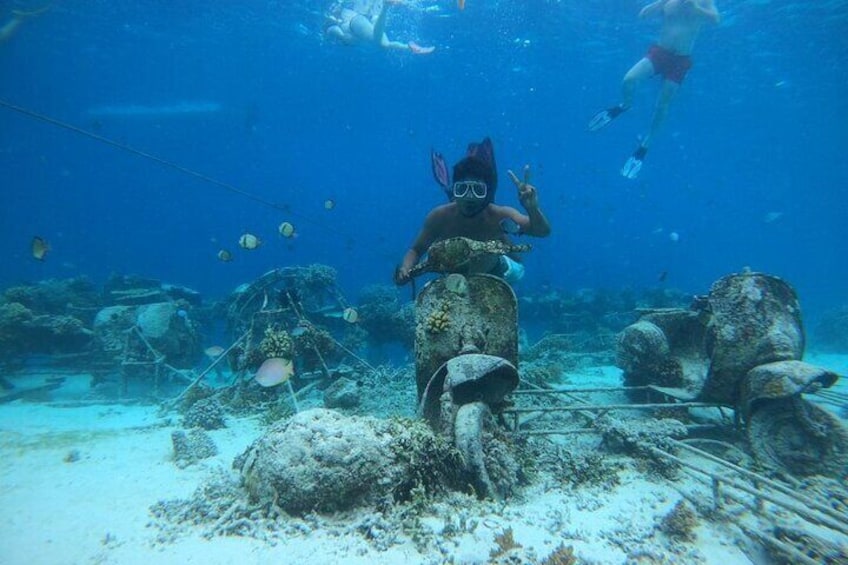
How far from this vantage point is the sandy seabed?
3355mm

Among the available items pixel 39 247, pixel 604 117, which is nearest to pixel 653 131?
pixel 604 117

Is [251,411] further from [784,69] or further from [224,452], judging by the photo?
[784,69]

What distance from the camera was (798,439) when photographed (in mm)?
4816

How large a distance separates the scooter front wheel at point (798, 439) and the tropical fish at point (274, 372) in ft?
23.6

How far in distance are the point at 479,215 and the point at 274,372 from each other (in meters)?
4.92

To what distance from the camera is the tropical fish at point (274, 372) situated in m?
7.55

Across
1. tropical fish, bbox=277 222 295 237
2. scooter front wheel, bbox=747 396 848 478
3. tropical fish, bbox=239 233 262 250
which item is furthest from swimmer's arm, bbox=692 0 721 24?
tropical fish, bbox=239 233 262 250

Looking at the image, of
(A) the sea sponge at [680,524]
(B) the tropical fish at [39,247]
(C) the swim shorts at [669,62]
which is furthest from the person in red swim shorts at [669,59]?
(B) the tropical fish at [39,247]

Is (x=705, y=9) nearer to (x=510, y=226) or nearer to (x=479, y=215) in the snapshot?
(x=510, y=226)

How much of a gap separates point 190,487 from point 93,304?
13285mm

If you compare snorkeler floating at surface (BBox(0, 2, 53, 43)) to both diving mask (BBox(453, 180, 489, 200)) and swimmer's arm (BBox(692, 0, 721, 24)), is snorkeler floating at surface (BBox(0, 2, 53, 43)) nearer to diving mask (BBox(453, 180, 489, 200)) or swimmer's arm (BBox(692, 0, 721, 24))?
diving mask (BBox(453, 180, 489, 200))

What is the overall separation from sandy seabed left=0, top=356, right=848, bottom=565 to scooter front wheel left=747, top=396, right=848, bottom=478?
1118 mm

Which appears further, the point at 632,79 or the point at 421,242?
the point at 632,79

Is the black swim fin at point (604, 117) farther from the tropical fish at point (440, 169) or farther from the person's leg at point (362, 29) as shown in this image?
the person's leg at point (362, 29)
